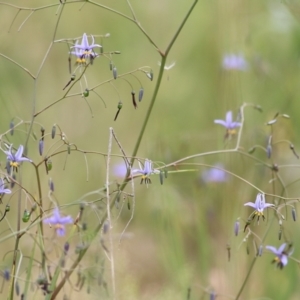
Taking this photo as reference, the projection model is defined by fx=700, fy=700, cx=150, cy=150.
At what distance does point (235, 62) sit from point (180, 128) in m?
0.71

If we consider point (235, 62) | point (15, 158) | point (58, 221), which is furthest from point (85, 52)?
point (235, 62)

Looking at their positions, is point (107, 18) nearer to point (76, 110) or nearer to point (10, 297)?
point (76, 110)

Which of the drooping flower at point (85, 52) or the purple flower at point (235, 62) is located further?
the purple flower at point (235, 62)

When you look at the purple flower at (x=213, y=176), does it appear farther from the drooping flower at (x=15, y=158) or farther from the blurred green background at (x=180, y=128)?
the drooping flower at (x=15, y=158)

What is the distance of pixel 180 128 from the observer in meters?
3.87

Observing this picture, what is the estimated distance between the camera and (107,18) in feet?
14.7

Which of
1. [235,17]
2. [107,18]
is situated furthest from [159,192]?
[107,18]

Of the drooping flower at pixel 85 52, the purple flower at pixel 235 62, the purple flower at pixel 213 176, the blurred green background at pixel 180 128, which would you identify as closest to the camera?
the drooping flower at pixel 85 52

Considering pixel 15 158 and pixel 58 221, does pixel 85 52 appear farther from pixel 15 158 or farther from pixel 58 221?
pixel 58 221

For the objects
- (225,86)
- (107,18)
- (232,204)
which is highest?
(107,18)

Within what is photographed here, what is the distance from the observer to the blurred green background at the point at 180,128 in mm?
2699

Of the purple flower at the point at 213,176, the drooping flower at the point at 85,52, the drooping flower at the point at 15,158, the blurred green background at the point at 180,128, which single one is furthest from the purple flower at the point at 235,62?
the drooping flower at the point at 15,158

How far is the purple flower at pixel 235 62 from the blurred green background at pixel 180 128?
0.05 metres

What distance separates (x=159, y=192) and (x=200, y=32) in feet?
6.30
